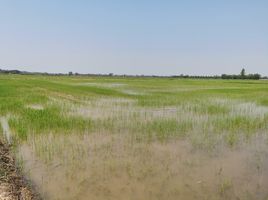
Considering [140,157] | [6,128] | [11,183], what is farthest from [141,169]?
[6,128]

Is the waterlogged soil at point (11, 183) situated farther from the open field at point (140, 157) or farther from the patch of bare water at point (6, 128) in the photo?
the patch of bare water at point (6, 128)

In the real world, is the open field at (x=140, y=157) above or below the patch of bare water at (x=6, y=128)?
below

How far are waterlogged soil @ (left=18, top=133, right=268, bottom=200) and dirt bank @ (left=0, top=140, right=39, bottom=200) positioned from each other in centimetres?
24

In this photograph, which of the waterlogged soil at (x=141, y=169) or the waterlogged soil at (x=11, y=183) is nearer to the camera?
the waterlogged soil at (x=11, y=183)

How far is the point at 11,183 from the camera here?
5.25 m

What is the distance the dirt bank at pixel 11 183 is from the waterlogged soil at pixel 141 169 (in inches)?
9.6

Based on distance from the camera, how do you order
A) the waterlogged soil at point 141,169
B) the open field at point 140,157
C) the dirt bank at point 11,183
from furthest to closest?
1. the open field at point 140,157
2. the waterlogged soil at point 141,169
3. the dirt bank at point 11,183

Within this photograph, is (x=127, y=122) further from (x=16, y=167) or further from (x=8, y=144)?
(x=16, y=167)

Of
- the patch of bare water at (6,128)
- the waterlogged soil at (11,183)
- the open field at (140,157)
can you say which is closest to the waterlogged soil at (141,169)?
the open field at (140,157)

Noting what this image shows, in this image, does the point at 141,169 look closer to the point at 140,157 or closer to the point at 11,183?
the point at 140,157

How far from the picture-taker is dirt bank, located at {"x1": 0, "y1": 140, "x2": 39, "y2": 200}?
4.77 meters

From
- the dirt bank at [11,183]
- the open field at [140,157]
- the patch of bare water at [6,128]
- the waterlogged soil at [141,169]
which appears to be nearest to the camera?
the dirt bank at [11,183]

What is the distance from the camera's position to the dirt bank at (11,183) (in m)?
4.77

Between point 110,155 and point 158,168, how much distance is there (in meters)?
1.46
